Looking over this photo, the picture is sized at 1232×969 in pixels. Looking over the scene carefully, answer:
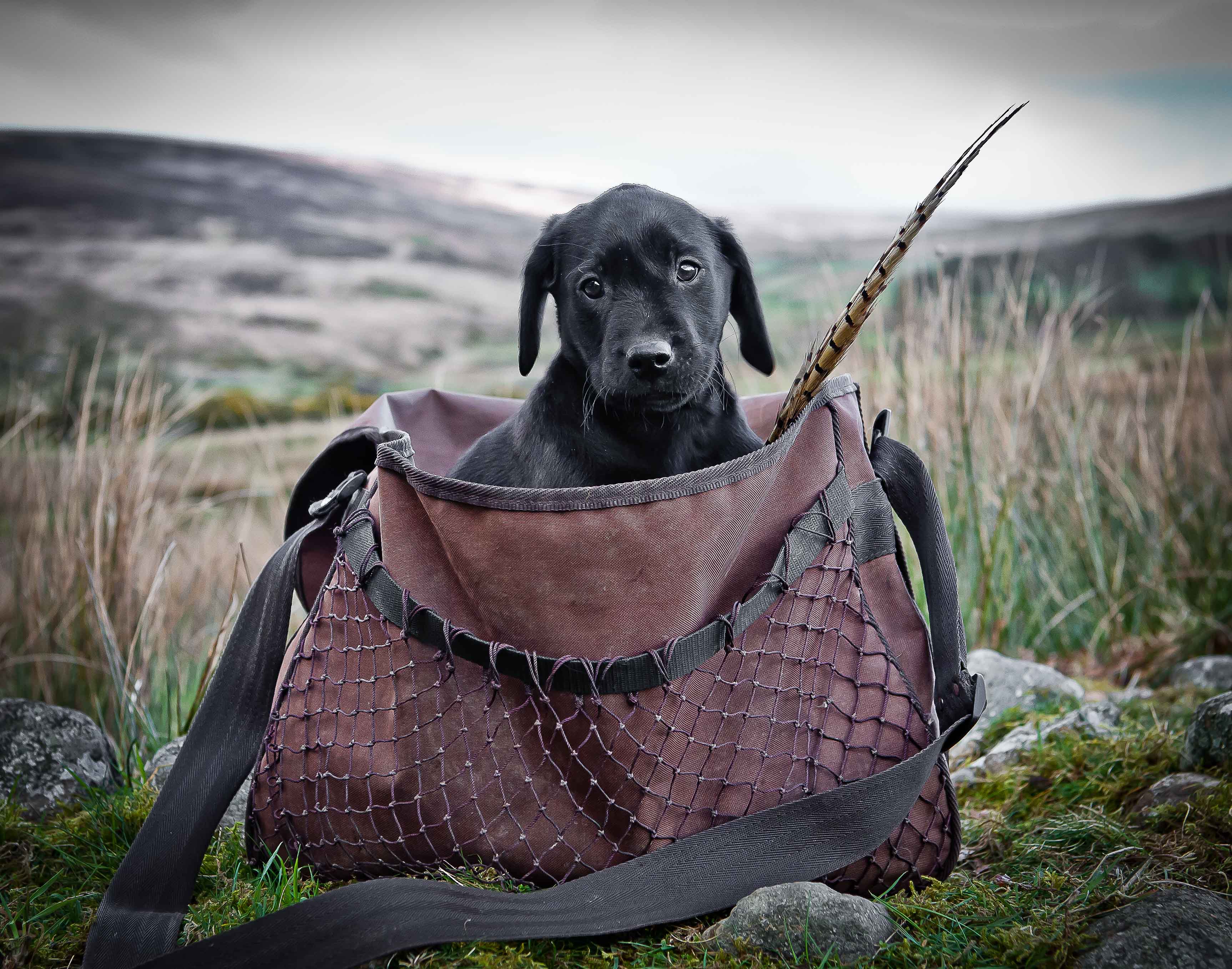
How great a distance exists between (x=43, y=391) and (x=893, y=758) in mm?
4291

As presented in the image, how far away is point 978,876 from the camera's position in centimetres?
185

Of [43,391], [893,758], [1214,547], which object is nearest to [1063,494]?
[1214,547]

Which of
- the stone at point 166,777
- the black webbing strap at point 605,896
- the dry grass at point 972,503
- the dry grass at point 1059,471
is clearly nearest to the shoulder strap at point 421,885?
the black webbing strap at point 605,896

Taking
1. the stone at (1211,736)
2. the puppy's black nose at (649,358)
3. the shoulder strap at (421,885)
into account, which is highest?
the puppy's black nose at (649,358)

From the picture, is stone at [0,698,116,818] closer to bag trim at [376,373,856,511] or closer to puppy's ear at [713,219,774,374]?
bag trim at [376,373,856,511]

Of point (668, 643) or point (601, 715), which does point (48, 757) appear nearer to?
point (601, 715)

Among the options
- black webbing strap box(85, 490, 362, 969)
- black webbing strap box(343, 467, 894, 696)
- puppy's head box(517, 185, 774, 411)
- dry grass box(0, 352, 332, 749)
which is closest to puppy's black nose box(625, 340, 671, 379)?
puppy's head box(517, 185, 774, 411)

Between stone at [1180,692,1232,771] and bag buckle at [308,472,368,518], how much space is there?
81.1 inches

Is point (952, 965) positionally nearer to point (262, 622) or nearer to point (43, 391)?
point (262, 622)

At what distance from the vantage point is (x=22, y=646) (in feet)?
11.6

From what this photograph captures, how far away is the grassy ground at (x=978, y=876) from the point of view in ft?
4.76

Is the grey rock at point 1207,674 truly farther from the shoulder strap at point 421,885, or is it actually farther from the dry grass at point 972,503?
the shoulder strap at point 421,885

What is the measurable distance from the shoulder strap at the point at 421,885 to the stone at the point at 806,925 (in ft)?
0.23

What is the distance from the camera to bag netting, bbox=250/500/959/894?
1687mm
